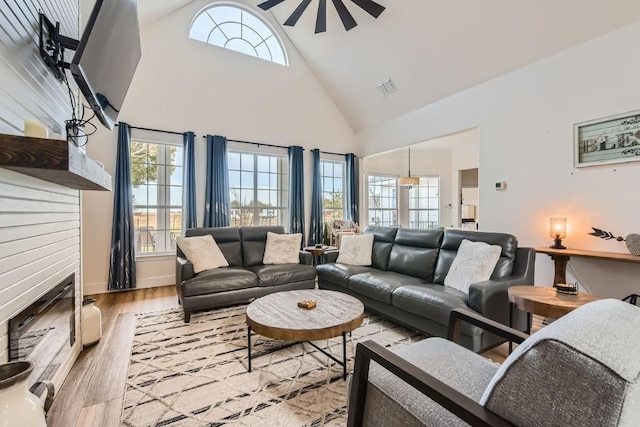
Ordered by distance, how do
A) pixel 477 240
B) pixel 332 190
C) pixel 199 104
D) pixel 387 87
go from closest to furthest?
pixel 477 240
pixel 199 104
pixel 387 87
pixel 332 190

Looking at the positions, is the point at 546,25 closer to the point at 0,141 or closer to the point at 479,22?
the point at 479,22

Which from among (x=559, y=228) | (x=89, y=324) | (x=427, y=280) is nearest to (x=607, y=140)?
(x=559, y=228)

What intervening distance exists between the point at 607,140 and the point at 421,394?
3.47 meters

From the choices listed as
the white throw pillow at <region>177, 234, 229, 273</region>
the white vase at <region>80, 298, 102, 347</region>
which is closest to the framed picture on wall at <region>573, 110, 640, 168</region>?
the white throw pillow at <region>177, 234, 229, 273</region>

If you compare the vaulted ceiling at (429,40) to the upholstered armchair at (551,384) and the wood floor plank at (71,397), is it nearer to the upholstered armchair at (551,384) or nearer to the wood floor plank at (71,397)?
the upholstered armchair at (551,384)

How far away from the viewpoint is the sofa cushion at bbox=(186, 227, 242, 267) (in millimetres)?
3909

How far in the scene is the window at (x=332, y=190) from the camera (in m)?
6.38

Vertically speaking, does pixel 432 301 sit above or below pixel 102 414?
above

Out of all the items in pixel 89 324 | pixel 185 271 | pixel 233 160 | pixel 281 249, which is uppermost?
pixel 233 160

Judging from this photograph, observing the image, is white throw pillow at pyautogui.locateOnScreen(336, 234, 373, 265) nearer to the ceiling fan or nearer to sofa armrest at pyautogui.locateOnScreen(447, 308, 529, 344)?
sofa armrest at pyautogui.locateOnScreen(447, 308, 529, 344)

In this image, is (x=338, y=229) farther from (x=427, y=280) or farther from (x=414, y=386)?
(x=414, y=386)

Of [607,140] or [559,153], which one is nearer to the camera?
[607,140]

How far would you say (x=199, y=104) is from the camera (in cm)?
494

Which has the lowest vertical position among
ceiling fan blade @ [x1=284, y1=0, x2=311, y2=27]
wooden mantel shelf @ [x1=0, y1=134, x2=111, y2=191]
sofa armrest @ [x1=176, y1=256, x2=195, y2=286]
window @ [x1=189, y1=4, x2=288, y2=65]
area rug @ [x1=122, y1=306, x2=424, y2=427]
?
area rug @ [x1=122, y1=306, x2=424, y2=427]
